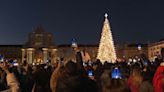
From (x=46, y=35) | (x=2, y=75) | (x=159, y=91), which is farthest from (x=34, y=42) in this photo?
(x=159, y=91)

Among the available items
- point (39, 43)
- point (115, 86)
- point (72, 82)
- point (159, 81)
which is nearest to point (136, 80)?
point (115, 86)

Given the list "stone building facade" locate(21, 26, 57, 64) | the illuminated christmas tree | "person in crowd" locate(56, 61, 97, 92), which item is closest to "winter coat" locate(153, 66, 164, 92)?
"person in crowd" locate(56, 61, 97, 92)

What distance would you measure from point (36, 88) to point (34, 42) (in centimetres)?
11762

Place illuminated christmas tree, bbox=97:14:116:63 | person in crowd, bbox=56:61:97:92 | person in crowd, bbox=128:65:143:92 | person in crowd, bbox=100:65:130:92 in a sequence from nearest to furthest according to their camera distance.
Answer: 1. person in crowd, bbox=56:61:97:92
2. person in crowd, bbox=100:65:130:92
3. person in crowd, bbox=128:65:143:92
4. illuminated christmas tree, bbox=97:14:116:63

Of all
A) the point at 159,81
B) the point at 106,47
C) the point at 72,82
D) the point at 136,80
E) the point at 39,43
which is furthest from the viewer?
the point at 39,43

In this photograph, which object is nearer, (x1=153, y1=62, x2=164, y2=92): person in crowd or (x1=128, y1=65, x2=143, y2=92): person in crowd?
(x1=153, y1=62, x2=164, y2=92): person in crowd

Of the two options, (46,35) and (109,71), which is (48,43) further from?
(109,71)

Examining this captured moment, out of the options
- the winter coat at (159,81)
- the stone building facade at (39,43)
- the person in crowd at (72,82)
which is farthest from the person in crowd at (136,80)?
the stone building facade at (39,43)

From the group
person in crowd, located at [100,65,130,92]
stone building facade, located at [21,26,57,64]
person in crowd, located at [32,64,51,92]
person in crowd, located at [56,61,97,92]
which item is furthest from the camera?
stone building facade, located at [21,26,57,64]

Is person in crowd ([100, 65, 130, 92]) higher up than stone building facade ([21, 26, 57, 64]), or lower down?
lower down

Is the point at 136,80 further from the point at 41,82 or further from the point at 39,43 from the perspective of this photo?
the point at 39,43

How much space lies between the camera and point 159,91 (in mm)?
8625

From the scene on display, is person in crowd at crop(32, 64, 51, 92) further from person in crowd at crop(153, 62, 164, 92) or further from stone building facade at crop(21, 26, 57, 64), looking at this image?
stone building facade at crop(21, 26, 57, 64)

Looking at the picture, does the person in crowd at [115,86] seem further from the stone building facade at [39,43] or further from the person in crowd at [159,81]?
the stone building facade at [39,43]
